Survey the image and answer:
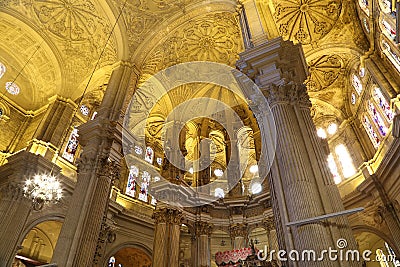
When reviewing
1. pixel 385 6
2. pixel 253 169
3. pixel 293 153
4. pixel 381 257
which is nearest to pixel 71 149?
pixel 253 169

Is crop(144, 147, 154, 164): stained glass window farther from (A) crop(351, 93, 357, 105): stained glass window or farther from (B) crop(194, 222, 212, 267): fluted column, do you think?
(A) crop(351, 93, 357, 105): stained glass window

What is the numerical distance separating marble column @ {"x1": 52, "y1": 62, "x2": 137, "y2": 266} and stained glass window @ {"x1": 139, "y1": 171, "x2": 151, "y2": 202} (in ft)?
28.7

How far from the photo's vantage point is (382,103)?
11836mm

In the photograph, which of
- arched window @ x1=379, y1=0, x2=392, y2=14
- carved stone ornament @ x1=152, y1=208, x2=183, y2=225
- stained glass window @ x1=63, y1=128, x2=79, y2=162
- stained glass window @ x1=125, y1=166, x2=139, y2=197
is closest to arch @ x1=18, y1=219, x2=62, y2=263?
stained glass window @ x1=63, y1=128, x2=79, y2=162

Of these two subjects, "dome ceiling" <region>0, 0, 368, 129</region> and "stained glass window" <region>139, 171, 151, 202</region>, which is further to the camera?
"stained glass window" <region>139, 171, 151, 202</region>

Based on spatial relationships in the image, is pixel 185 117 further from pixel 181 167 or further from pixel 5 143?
pixel 5 143

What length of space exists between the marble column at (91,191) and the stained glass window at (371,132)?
11075mm

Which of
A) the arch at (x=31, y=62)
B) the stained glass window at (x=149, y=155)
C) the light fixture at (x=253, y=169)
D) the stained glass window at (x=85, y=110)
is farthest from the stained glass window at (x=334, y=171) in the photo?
the arch at (x=31, y=62)

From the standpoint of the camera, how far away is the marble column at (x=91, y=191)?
672 centimetres

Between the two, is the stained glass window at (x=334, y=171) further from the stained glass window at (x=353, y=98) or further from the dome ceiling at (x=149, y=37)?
the stained glass window at (x=353, y=98)

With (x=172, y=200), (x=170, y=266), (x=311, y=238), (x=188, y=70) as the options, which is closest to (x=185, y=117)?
(x=188, y=70)

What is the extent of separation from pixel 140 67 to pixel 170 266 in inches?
311

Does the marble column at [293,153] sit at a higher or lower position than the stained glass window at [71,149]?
lower

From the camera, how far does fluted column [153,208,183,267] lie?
406 inches
